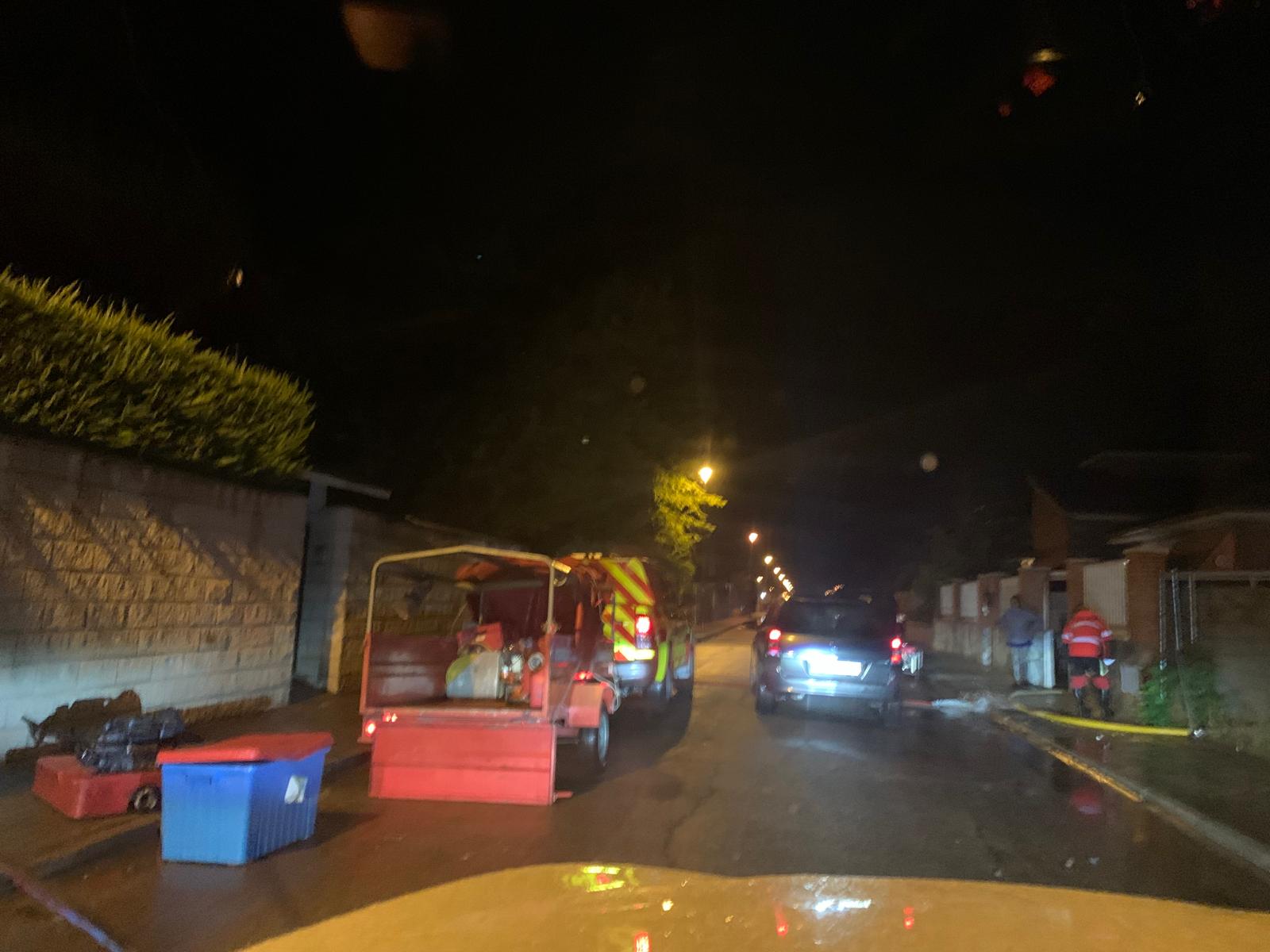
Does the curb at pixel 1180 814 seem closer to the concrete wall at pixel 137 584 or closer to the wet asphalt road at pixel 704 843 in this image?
the wet asphalt road at pixel 704 843

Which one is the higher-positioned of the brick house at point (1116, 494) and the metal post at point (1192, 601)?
the brick house at point (1116, 494)

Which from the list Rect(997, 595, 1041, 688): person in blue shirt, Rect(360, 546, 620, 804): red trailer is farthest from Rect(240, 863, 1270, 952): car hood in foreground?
Rect(997, 595, 1041, 688): person in blue shirt

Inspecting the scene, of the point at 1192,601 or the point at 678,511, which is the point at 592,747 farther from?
the point at 678,511

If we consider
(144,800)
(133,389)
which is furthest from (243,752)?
(133,389)

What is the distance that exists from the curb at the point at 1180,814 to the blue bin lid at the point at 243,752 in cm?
631

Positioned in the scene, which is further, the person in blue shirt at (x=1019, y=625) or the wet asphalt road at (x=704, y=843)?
the person in blue shirt at (x=1019, y=625)

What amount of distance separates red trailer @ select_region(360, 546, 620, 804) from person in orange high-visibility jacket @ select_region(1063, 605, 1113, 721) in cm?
708

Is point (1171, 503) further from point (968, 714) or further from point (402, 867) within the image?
point (402, 867)

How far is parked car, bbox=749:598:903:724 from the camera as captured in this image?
39.9 feet

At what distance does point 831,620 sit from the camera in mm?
12703

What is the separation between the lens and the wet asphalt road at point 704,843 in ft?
17.1

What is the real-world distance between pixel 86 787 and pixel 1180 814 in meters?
8.18

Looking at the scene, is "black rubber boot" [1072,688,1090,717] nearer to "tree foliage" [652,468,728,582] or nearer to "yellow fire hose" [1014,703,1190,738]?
"yellow fire hose" [1014,703,1190,738]

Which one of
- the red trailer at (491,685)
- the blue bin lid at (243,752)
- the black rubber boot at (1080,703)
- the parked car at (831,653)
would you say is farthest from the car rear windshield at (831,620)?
the blue bin lid at (243,752)
